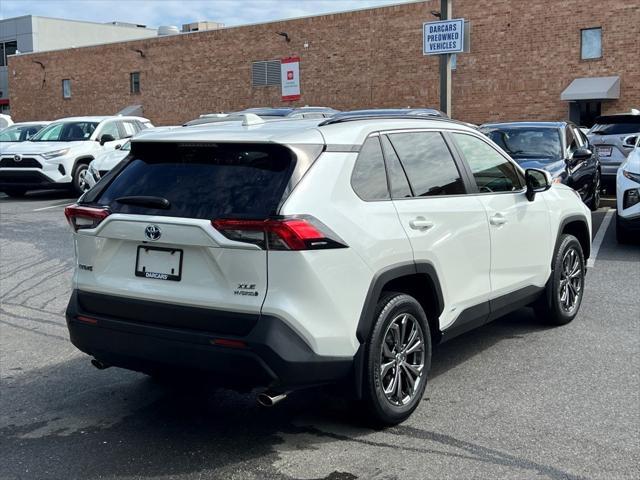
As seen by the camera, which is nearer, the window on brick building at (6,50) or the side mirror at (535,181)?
the side mirror at (535,181)

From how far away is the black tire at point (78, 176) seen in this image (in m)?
18.2

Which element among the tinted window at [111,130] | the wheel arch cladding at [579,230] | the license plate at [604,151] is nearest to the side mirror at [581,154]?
the wheel arch cladding at [579,230]

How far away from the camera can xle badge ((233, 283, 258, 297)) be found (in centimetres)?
393

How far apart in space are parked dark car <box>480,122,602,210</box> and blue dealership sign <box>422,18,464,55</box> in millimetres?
1637

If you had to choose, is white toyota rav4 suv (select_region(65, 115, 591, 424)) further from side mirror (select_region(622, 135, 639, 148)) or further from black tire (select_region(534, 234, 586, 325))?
side mirror (select_region(622, 135, 639, 148))

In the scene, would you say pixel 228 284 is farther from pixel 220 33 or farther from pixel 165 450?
pixel 220 33

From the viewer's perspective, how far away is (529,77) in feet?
100.0

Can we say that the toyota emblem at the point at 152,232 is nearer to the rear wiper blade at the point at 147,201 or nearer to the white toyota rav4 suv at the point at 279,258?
the white toyota rav4 suv at the point at 279,258

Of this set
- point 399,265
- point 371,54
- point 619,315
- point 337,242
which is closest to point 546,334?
point 619,315

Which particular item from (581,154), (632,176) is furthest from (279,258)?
(581,154)

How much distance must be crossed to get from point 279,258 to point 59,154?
15.2m

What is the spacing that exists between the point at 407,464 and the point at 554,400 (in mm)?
1376


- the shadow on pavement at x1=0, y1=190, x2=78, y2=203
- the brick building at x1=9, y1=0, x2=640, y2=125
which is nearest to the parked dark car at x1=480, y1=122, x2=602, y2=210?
the shadow on pavement at x1=0, y1=190, x2=78, y2=203

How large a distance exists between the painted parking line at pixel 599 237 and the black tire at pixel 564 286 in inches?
103
